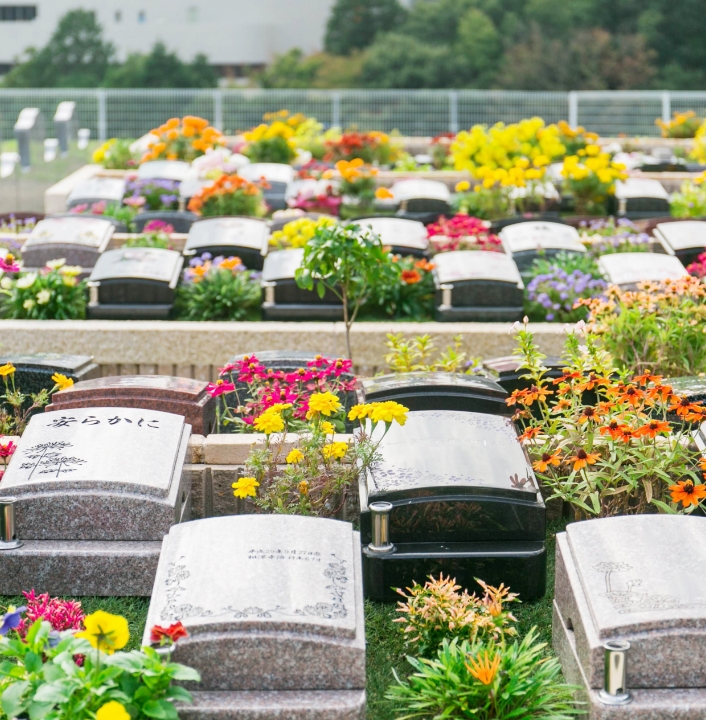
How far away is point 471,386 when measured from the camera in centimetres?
603

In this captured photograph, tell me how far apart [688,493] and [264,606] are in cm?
190

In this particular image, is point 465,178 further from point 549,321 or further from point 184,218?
point 549,321

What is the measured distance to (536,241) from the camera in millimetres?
9875

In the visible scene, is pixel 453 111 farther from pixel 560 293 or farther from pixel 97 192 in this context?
pixel 560 293

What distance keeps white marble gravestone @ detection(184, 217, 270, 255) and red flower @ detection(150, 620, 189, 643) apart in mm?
6125

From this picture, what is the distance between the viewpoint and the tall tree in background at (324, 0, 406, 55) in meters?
52.4

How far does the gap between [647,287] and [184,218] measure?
19.0ft

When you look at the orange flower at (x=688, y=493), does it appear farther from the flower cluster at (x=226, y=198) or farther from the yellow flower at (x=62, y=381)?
the flower cluster at (x=226, y=198)

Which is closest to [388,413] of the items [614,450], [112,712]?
[614,450]

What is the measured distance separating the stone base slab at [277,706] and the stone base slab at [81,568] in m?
1.24

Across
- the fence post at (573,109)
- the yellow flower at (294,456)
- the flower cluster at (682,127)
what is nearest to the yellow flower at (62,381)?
the yellow flower at (294,456)

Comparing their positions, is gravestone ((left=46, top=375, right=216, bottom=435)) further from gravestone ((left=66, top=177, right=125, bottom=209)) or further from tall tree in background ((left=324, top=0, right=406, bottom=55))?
tall tree in background ((left=324, top=0, right=406, bottom=55))

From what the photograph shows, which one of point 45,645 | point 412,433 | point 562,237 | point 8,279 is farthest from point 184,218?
point 45,645

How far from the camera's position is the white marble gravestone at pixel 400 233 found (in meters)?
9.57
